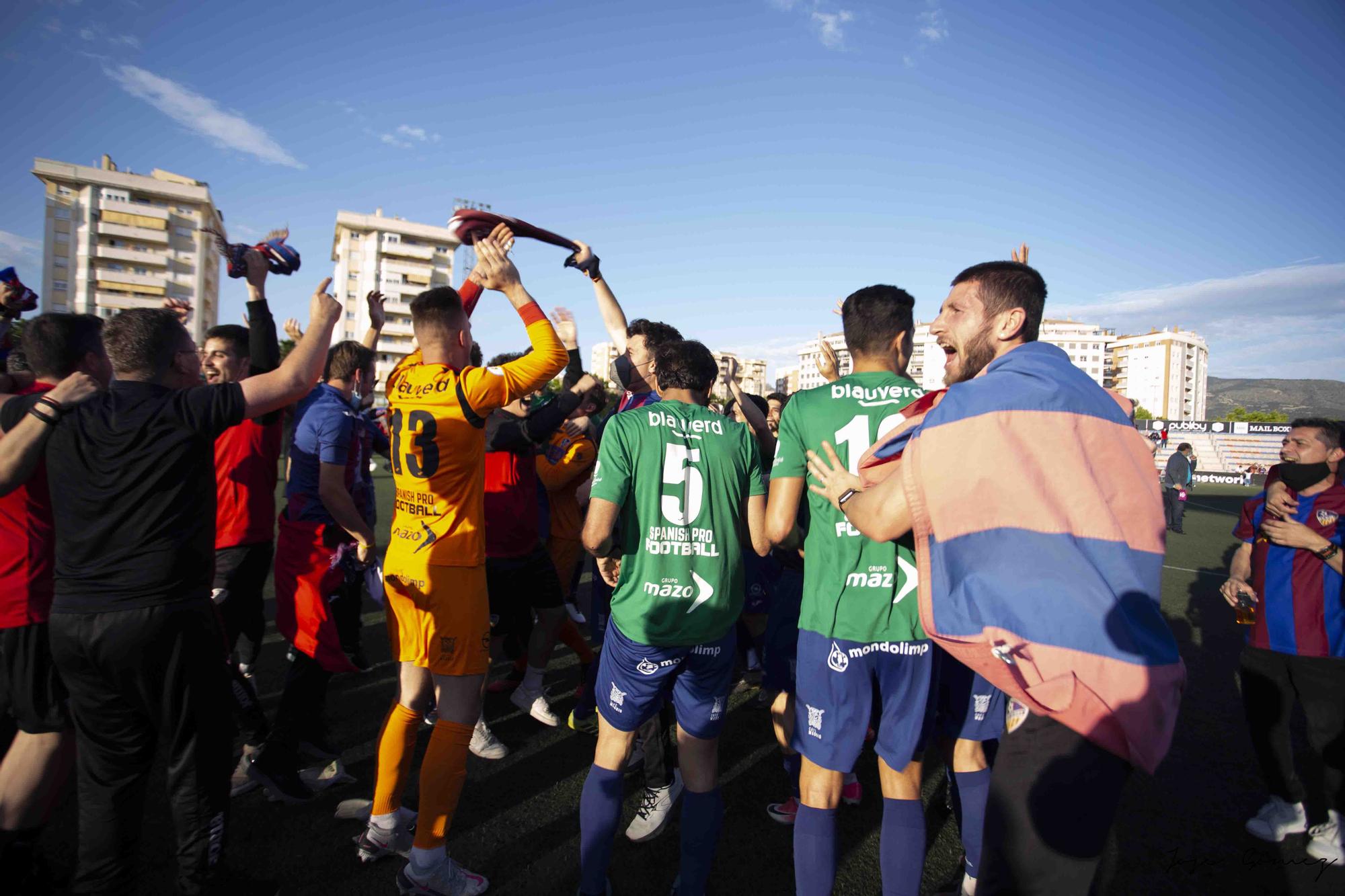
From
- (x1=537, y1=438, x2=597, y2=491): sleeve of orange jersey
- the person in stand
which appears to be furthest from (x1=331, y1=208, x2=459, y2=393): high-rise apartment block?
(x1=537, y1=438, x2=597, y2=491): sleeve of orange jersey

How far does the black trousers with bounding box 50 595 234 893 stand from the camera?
219 cm

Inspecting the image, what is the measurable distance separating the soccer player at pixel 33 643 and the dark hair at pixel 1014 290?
343cm

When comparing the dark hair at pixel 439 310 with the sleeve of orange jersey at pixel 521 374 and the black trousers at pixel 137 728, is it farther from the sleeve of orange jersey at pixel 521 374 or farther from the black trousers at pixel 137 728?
the black trousers at pixel 137 728

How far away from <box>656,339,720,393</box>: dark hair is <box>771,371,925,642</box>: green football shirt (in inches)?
18.0

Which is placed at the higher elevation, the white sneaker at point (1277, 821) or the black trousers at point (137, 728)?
the black trousers at point (137, 728)

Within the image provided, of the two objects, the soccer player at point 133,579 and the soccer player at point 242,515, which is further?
the soccer player at point 242,515

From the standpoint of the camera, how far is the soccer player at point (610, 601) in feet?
10.9

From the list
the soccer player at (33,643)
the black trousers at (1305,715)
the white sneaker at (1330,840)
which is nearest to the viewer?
the soccer player at (33,643)

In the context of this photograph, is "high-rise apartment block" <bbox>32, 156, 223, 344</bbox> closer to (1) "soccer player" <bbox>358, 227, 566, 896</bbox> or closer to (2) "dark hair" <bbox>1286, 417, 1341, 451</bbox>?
(1) "soccer player" <bbox>358, 227, 566, 896</bbox>

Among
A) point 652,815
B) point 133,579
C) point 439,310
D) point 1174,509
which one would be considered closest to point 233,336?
point 439,310

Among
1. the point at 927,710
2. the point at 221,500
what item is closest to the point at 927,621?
the point at 927,710

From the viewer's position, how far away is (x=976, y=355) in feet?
6.52

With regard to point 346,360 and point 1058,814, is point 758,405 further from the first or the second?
point 1058,814

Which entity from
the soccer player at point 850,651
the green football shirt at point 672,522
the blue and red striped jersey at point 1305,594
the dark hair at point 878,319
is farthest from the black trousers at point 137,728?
the blue and red striped jersey at point 1305,594
